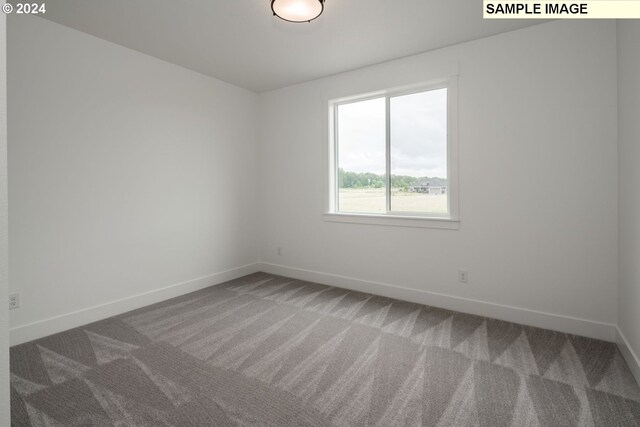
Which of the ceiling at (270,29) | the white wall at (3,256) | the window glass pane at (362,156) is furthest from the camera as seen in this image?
the window glass pane at (362,156)

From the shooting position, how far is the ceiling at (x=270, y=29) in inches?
102

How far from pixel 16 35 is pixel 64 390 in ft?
8.88

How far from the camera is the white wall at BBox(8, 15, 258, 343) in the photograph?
2.66 metres

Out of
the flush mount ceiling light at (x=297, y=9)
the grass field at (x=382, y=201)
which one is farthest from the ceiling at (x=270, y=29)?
the grass field at (x=382, y=201)

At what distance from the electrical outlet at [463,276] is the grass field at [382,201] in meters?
0.65

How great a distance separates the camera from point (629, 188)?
225 centimetres

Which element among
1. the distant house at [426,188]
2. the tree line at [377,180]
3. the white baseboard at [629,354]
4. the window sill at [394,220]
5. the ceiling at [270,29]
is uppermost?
the ceiling at [270,29]

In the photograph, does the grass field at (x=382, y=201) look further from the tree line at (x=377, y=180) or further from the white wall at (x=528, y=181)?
the white wall at (x=528, y=181)

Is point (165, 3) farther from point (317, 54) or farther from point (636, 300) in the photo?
point (636, 300)

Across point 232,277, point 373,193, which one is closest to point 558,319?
point 373,193

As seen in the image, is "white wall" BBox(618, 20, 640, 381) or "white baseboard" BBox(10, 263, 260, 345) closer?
"white wall" BBox(618, 20, 640, 381)

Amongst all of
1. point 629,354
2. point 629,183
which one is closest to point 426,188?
point 629,183

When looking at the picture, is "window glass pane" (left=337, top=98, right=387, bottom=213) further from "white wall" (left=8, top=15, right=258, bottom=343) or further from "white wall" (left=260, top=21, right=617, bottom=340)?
"white wall" (left=8, top=15, right=258, bottom=343)

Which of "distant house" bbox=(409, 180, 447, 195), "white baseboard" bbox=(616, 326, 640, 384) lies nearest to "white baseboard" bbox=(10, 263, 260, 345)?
"distant house" bbox=(409, 180, 447, 195)
